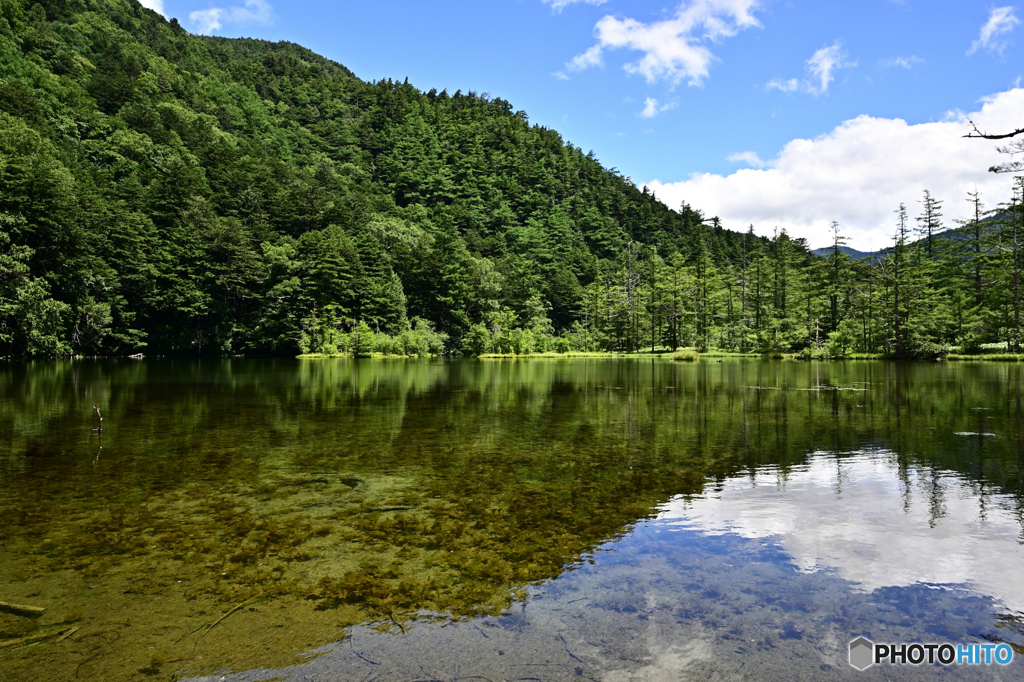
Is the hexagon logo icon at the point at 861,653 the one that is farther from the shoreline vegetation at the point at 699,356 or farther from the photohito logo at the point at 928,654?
the shoreline vegetation at the point at 699,356

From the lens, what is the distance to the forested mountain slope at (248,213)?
46312 mm

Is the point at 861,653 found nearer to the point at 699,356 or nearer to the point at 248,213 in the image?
the point at 699,356

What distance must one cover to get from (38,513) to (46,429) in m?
7.31

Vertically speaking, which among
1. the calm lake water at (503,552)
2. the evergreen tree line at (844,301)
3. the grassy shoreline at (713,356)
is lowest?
the calm lake water at (503,552)

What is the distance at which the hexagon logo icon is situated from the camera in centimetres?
348

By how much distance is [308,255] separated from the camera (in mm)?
64312

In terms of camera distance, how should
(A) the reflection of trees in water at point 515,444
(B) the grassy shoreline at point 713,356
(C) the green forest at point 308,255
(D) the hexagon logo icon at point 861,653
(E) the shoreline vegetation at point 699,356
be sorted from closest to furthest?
(D) the hexagon logo icon at point 861,653 → (A) the reflection of trees in water at point 515,444 → (B) the grassy shoreline at point 713,356 → (E) the shoreline vegetation at point 699,356 → (C) the green forest at point 308,255

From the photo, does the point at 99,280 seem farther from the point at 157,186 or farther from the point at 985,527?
the point at 985,527

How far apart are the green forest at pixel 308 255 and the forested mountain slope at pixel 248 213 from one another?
0.99 ft

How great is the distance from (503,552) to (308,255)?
64.9 meters

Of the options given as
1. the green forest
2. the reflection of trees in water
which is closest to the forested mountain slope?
the green forest

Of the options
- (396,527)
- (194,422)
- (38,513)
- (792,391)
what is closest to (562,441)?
(396,527)

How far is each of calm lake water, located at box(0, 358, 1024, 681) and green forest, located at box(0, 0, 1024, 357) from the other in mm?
43631

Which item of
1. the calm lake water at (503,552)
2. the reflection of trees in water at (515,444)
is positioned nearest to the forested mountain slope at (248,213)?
the reflection of trees in water at (515,444)
